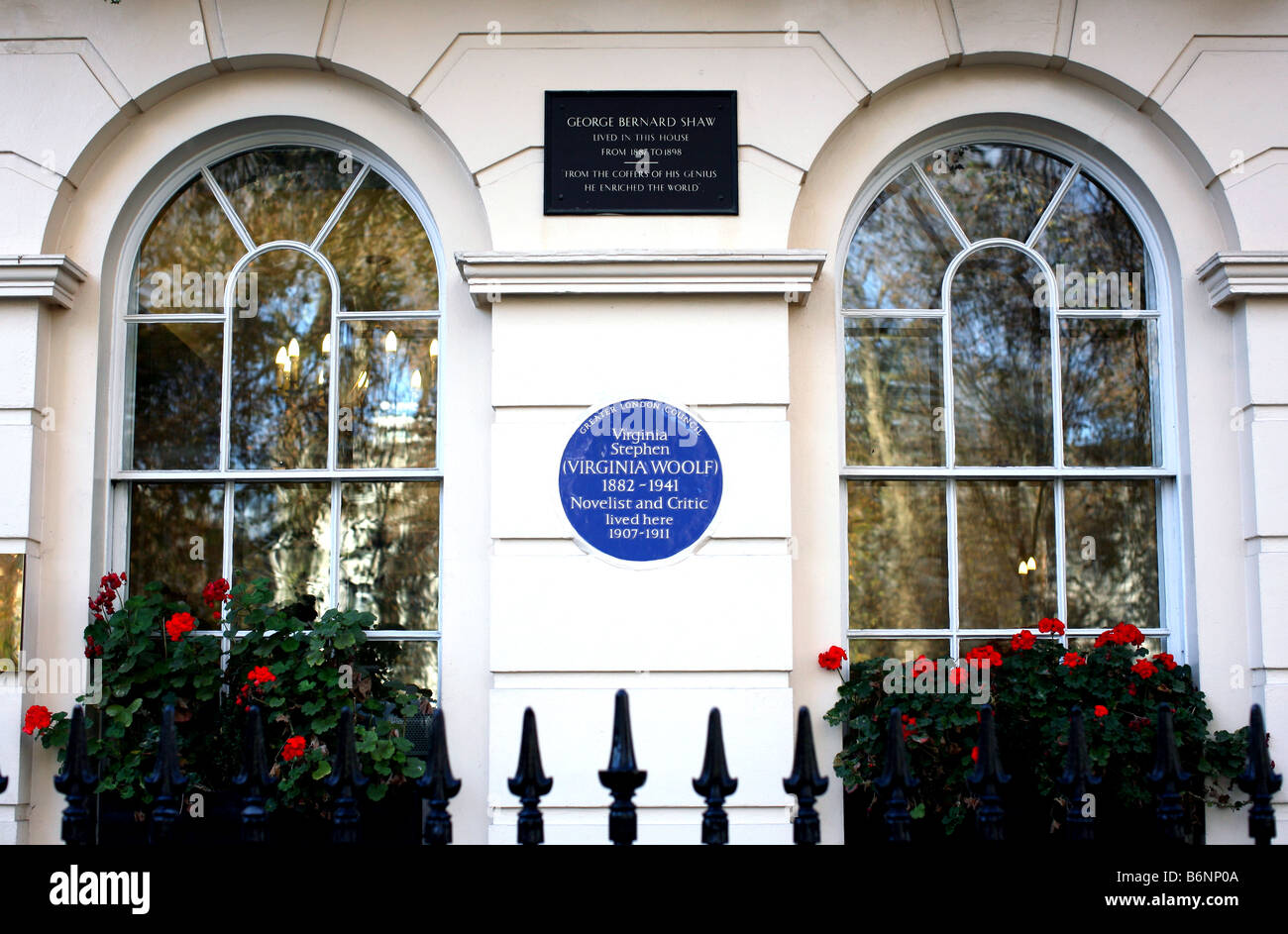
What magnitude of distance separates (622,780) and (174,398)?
372 cm

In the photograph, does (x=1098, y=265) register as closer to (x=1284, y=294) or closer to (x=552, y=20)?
(x=1284, y=294)

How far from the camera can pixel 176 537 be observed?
5559 millimetres

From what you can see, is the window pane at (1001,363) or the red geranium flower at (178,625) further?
the window pane at (1001,363)

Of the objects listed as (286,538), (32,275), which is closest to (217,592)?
(286,538)

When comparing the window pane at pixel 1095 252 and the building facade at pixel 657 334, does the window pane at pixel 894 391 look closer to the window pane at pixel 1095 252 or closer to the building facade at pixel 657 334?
the building facade at pixel 657 334

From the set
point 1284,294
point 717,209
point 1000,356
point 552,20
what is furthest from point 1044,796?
point 552,20

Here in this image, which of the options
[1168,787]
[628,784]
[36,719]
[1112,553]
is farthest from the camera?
[1112,553]

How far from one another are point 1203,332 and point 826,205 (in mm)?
1833

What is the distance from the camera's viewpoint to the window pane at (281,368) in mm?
5586

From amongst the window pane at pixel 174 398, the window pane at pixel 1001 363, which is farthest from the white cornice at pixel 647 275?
the window pane at pixel 174 398

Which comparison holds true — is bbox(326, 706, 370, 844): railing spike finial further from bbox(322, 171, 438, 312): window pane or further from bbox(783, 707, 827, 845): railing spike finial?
bbox(322, 171, 438, 312): window pane

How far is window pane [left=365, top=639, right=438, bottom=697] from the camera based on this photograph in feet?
17.7

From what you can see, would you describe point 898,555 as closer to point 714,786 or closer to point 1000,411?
point 1000,411

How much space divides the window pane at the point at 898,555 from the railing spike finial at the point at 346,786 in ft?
9.76
